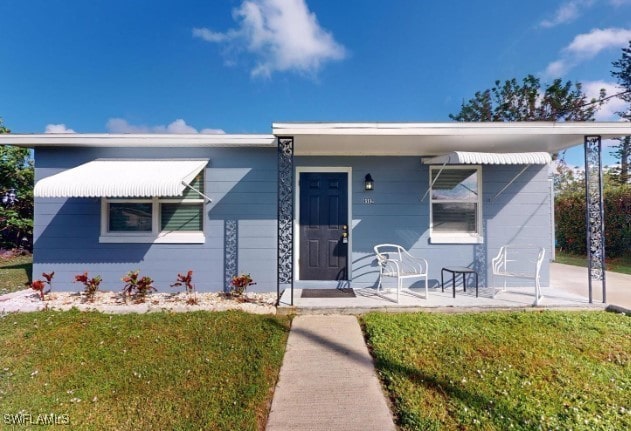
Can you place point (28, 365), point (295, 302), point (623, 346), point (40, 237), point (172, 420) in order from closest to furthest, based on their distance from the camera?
point (172, 420) → point (28, 365) → point (623, 346) → point (295, 302) → point (40, 237)

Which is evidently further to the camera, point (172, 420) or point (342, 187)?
point (342, 187)

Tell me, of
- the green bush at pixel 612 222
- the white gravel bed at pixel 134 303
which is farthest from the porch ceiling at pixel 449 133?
the green bush at pixel 612 222

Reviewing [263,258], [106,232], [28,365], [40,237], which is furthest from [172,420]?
[40,237]

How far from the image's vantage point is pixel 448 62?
12.2 metres

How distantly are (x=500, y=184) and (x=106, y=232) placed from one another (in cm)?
798

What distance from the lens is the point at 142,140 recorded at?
5211 mm

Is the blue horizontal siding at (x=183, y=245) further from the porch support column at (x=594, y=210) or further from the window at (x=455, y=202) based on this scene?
the porch support column at (x=594, y=210)

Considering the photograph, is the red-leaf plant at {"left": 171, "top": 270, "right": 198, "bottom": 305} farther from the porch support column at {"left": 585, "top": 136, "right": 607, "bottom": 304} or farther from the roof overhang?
the porch support column at {"left": 585, "top": 136, "right": 607, "bottom": 304}

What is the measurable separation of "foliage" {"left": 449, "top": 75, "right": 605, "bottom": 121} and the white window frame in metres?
17.8

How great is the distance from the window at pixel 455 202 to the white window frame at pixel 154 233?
15.5 feet

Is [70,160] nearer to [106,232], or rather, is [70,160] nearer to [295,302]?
[106,232]

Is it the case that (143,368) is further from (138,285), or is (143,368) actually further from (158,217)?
(158,217)

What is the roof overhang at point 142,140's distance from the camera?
5102 millimetres

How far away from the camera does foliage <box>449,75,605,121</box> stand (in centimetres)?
1394
